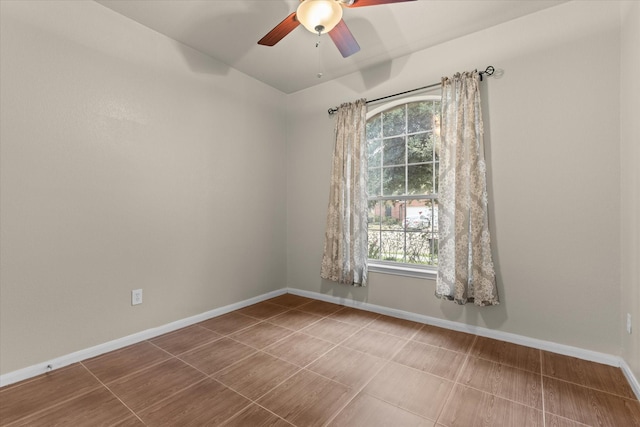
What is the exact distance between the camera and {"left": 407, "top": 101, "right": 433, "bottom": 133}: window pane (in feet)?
10.1

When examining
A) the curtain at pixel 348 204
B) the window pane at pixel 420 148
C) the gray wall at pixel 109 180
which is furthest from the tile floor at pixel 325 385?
the window pane at pixel 420 148

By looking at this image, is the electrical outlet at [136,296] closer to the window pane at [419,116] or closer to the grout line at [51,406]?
the grout line at [51,406]

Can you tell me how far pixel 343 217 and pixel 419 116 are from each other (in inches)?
53.6

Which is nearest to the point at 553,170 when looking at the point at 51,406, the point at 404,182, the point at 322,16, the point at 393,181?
the point at 404,182

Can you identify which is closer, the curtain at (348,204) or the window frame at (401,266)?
the window frame at (401,266)

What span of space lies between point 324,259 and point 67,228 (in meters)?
2.43

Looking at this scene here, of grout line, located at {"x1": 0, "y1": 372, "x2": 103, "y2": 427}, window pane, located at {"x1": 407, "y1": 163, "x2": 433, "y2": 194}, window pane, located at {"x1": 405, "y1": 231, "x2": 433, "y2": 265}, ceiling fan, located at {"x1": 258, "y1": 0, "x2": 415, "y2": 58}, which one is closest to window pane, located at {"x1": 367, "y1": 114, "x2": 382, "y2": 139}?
window pane, located at {"x1": 407, "y1": 163, "x2": 433, "y2": 194}

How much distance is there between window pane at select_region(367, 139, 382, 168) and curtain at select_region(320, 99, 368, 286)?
18cm

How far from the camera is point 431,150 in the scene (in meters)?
3.10

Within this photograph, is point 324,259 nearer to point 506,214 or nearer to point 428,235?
point 428,235

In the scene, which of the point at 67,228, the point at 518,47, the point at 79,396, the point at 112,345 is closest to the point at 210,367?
the point at 79,396

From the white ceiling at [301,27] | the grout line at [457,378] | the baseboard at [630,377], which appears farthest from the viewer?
the white ceiling at [301,27]

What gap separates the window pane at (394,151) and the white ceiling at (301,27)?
0.88m

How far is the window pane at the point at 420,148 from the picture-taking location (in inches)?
122
